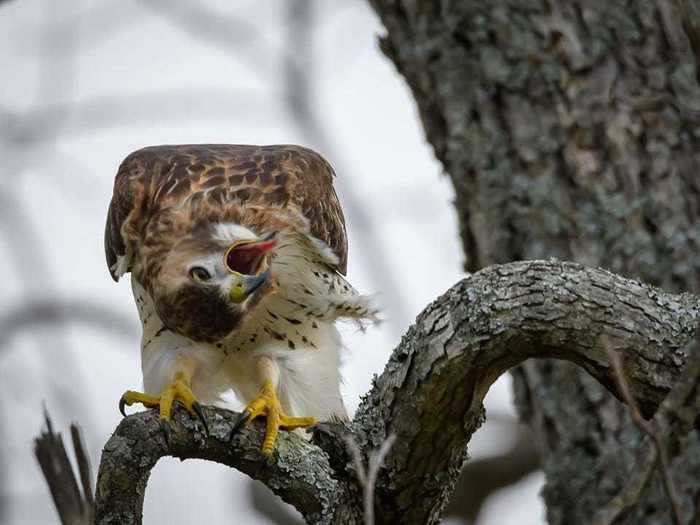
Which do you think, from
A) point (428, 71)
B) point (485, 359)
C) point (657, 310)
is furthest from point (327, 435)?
point (428, 71)

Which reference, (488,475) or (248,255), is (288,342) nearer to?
(248,255)

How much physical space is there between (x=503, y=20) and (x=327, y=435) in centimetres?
253

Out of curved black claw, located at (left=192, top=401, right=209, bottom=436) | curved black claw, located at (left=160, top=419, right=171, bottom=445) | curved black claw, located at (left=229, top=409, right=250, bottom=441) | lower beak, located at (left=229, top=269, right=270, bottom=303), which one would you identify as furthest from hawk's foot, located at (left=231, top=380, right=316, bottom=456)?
lower beak, located at (left=229, top=269, right=270, bottom=303)

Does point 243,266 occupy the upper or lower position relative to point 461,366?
upper

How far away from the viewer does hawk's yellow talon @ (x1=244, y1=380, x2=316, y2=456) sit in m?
4.11

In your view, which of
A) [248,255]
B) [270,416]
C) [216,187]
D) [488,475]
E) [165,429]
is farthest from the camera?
[488,475]

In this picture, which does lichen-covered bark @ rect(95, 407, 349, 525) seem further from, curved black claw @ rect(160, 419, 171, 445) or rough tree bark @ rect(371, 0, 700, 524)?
rough tree bark @ rect(371, 0, 700, 524)

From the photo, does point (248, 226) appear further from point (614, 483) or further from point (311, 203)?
point (614, 483)

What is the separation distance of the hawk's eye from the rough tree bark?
1.56m

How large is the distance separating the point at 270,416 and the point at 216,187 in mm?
962

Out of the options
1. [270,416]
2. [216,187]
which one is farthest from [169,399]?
[216,187]

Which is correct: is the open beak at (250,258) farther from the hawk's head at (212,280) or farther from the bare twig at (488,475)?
the bare twig at (488,475)

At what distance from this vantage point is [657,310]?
3467 millimetres

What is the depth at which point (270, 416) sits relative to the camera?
4277 millimetres
